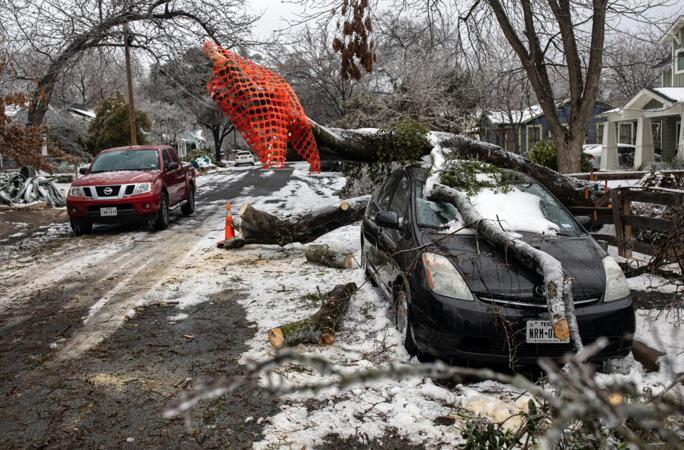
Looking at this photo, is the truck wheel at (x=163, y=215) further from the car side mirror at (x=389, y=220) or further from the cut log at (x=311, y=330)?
the car side mirror at (x=389, y=220)

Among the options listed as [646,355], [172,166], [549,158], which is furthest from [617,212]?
[549,158]

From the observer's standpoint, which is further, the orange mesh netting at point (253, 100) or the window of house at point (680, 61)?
the window of house at point (680, 61)

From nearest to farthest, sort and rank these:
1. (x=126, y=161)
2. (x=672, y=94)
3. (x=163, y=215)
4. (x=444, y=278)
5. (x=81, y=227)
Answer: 1. (x=444, y=278)
2. (x=81, y=227)
3. (x=163, y=215)
4. (x=126, y=161)
5. (x=672, y=94)

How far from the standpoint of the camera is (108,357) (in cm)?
461

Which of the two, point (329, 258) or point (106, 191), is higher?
point (106, 191)

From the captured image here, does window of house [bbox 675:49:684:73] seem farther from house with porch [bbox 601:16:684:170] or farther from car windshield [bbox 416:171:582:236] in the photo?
car windshield [bbox 416:171:582:236]

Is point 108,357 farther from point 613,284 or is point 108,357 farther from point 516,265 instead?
point 613,284

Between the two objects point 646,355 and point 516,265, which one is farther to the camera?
point 646,355

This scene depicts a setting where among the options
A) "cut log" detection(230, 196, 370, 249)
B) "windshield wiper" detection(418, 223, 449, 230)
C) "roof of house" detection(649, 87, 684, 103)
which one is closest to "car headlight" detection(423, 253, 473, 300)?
"windshield wiper" detection(418, 223, 449, 230)

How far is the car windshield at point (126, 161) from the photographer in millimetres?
11914

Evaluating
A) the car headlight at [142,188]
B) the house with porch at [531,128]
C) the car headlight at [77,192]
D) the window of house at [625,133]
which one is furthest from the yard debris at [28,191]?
the window of house at [625,133]

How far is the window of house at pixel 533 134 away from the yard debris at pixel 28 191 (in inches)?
1298

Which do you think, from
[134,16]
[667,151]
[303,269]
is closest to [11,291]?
[303,269]

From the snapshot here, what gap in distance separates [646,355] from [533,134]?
1545 inches
